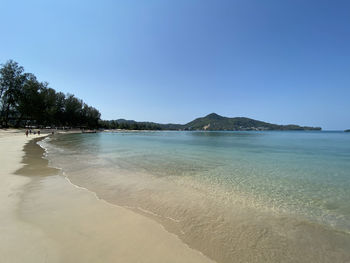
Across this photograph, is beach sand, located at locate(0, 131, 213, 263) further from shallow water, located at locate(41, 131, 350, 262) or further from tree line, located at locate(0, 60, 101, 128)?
tree line, located at locate(0, 60, 101, 128)

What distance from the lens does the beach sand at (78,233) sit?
9.19 ft

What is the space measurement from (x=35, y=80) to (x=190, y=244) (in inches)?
3460

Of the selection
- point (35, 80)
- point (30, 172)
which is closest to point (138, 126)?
point (35, 80)

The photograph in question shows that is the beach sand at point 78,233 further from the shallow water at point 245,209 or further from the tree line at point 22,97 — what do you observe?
the tree line at point 22,97

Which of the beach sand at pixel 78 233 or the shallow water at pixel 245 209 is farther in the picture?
the shallow water at pixel 245 209

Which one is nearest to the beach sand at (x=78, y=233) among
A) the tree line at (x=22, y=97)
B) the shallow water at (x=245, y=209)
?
the shallow water at (x=245, y=209)

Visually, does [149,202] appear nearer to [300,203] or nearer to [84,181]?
[84,181]

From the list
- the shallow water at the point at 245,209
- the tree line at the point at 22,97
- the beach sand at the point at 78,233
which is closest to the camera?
the beach sand at the point at 78,233

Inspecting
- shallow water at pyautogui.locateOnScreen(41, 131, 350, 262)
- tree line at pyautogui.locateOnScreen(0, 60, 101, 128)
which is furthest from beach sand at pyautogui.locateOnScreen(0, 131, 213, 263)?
tree line at pyautogui.locateOnScreen(0, 60, 101, 128)

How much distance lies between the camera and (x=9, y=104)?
5847 centimetres

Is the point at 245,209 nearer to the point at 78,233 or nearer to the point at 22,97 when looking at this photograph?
the point at 78,233

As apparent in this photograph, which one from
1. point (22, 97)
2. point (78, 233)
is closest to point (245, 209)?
point (78, 233)

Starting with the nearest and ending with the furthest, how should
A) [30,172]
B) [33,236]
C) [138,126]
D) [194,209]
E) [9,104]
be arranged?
[33,236]
[194,209]
[30,172]
[9,104]
[138,126]

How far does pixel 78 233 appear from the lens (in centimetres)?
343
